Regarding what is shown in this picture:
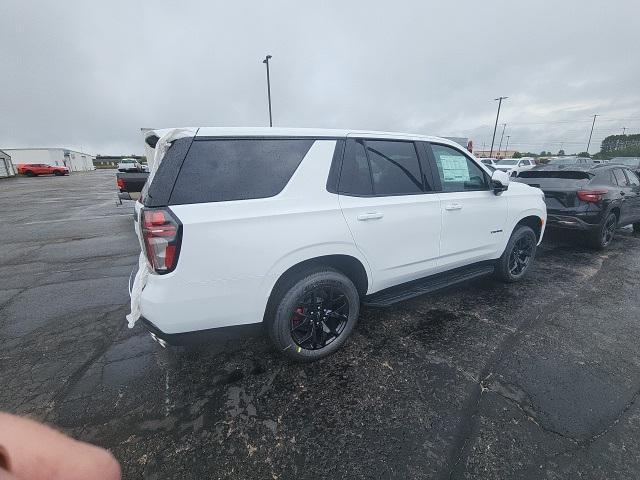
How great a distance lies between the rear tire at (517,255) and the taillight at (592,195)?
1978 mm

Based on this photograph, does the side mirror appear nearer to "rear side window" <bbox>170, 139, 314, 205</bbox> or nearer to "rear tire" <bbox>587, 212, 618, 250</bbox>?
"rear side window" <bbox>170, 139, 314, 205</bbox>

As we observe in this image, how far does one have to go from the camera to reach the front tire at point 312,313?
2408 millimetres

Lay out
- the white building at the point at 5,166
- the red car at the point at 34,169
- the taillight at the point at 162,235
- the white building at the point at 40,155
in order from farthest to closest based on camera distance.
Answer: the white building at the point at 40,155, the red car at the point at 34,169, the white building at the point at 5,166, the taillight at the point at 162,235

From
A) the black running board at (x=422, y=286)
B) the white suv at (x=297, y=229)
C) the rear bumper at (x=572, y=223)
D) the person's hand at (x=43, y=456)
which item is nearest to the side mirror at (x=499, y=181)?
the white suv at (x=297, y=229)

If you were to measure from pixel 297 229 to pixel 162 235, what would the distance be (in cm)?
Answer: 90

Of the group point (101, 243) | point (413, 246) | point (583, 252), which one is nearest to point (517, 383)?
point (413, 246)

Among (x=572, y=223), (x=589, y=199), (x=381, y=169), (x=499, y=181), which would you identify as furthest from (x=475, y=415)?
(x=589, y=199)

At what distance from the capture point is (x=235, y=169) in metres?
2.17

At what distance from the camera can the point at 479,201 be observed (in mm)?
3494

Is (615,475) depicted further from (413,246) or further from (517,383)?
(413,246)

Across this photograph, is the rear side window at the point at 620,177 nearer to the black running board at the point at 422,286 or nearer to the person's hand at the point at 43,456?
the black running board at the point at 422,286

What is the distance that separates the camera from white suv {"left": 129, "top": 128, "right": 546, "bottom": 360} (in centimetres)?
201

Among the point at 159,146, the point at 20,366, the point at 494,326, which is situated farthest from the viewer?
the point at 494,326

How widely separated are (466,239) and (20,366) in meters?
4.47
